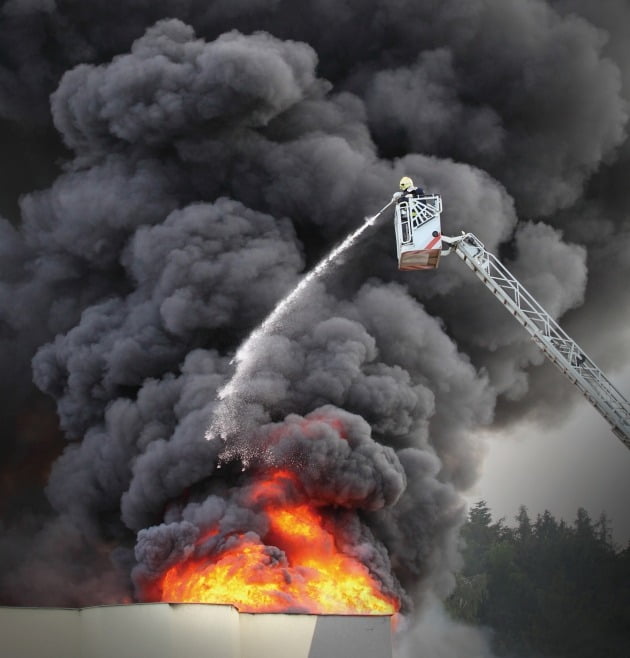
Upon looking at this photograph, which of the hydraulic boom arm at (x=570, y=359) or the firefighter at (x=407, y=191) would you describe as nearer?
the hydraulic boom arm at (x=570, y=359)

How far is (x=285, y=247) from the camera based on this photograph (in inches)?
1230

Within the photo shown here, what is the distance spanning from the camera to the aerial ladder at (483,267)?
73.4 ft

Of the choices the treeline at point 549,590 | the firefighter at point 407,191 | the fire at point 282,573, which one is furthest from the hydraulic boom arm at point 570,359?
the treeline at point 549,590

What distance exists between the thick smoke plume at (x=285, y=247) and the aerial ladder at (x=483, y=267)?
5.52 metres

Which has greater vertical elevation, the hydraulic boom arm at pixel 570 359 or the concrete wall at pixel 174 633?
the hydraulic boom arm at pixel 570 359

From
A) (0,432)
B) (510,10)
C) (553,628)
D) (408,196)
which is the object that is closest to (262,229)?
(408,196)

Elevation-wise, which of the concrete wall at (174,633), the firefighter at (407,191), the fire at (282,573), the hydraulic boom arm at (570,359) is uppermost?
the firefighter at (407,191)

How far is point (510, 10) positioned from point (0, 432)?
28.3m

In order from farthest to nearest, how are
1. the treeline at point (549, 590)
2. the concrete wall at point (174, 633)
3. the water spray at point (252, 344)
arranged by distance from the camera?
the treeline at point (549, 590) → the water spray at point (252, 344) → the concrete wall at point (174, 633)

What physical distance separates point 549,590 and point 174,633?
46481 mm

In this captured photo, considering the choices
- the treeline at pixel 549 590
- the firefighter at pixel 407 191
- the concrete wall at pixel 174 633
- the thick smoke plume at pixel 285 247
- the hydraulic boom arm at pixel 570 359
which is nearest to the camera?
the concrete wall at pixel 174 633

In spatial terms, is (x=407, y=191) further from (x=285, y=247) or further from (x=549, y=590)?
(x=549, y=590)

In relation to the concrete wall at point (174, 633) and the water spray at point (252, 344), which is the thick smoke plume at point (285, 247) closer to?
the water spray at point (252, 344)

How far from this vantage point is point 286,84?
104ft
